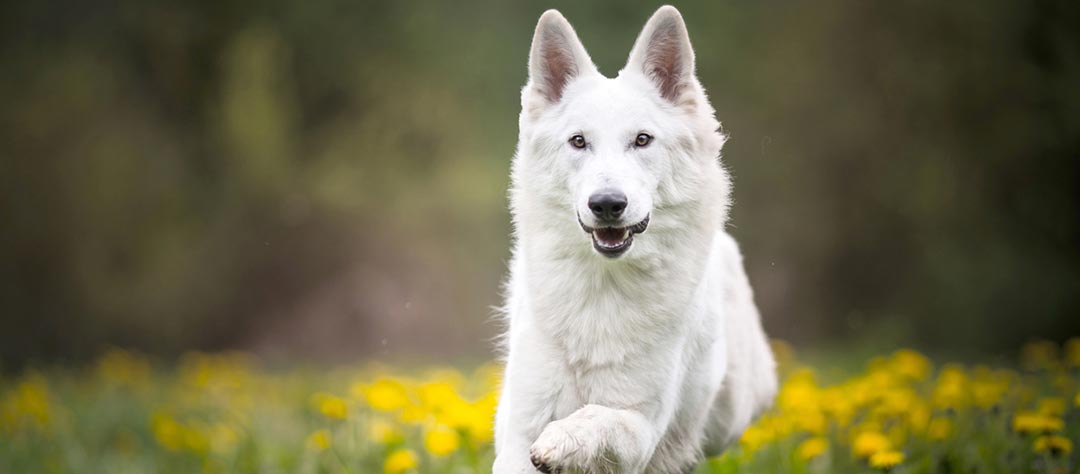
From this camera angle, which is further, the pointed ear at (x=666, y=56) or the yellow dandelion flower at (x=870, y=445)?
the yellow dandelion flower at (x=870, y=445)

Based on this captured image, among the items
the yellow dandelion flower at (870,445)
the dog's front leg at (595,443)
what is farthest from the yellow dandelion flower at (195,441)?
the yellow dandelion flower at (870,445)

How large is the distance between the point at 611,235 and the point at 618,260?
9.0 inches

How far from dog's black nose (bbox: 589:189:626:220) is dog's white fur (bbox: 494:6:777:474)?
31 mm

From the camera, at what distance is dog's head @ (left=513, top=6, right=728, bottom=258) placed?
3.13m

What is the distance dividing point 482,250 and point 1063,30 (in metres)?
6.28

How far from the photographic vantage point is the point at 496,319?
14.6ft

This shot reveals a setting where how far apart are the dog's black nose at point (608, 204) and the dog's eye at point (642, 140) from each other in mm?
A: 314

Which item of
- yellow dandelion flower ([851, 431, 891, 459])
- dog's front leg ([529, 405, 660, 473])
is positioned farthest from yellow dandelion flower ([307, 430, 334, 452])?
yellow dandelion flower ([851, 431, 891, 459])

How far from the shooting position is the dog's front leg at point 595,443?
2834 millimetres

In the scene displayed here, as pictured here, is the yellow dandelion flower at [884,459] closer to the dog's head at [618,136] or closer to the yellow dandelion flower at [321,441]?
the dog's head at [618,136]

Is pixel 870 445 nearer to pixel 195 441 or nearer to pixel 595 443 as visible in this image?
pixel 595 443

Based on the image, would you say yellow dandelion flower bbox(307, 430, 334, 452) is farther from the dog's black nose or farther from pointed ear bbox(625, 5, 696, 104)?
pointed ear bbox(625, 5, 696, 104)

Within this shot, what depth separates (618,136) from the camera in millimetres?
3252

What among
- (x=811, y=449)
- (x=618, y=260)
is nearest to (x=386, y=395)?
(x=618, y=260)
